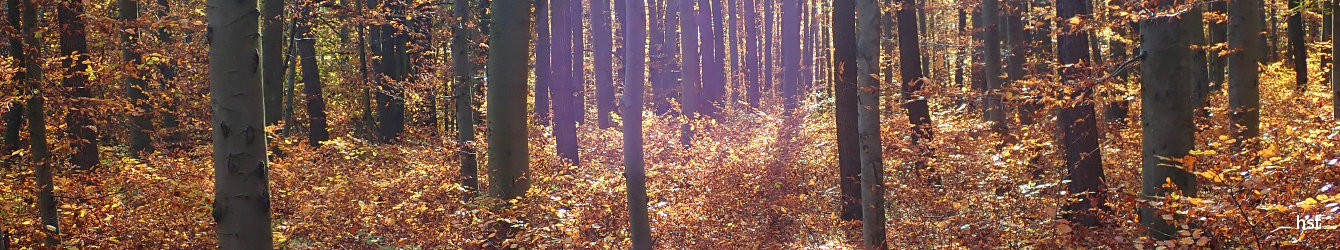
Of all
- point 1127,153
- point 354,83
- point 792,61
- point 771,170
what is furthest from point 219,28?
point 792,61

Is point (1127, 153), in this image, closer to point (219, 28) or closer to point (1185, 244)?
point (1185, 244)

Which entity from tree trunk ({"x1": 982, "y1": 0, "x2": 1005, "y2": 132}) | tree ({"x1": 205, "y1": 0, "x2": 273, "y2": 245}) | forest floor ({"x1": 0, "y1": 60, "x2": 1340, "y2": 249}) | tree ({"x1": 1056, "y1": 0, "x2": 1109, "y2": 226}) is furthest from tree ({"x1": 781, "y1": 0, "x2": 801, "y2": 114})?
tree ({"x1": 205, "y1": 0, "x2": 273, "y2": 245})

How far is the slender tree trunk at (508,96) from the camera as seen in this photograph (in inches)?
279

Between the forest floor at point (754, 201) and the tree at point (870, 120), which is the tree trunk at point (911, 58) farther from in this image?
the tree at point (870, 120)

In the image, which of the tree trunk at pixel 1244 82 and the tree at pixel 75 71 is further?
the tree trunk at pixel 1244 82

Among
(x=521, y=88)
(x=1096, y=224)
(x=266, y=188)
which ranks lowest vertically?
(x=1096, y=224)

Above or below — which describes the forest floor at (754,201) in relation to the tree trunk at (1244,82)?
below

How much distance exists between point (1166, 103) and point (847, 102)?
349 centimetres

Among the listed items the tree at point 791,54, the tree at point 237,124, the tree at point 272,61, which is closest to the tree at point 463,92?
the tree at point 272,61

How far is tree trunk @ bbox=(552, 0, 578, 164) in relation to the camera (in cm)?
1545

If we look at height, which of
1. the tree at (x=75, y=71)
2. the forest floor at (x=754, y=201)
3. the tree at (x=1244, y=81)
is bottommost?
the forest floor at (x=754, y=201)

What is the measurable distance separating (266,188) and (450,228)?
363cm

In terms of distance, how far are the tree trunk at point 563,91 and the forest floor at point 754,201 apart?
5.56ft

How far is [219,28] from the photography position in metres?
4.23
